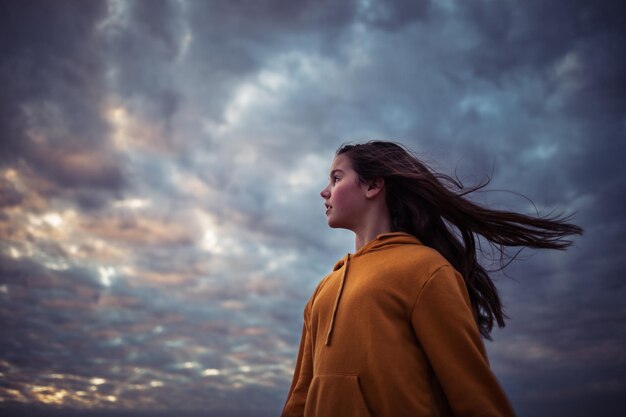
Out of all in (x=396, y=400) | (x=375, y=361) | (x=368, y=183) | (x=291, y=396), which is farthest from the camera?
(x=368, y=183)

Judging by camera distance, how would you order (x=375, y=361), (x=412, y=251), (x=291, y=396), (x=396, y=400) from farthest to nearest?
(x=291, y=396) → (x=412, y=251) → (x=375, y=361) → (x=396, y=400)

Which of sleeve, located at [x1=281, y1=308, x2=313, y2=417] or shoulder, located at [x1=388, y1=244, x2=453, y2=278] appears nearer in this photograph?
shoulder, located at [x1=388, y1=244, x2=453, y2=278]

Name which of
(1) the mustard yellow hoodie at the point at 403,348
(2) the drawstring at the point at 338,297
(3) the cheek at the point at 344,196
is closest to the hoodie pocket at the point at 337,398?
(1) the mustard yellow hoodie at the point at 403,348

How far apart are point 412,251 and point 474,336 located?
0.82 metres

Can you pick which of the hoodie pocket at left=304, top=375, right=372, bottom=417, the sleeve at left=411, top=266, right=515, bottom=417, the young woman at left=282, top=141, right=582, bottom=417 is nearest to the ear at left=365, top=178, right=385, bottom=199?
the young woman at left=282, top=141, right=582, bottom=417

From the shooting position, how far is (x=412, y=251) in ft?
11.5

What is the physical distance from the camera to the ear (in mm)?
4260

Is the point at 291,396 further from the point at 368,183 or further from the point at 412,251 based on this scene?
the point at 368,183

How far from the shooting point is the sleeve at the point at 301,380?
3912 mm

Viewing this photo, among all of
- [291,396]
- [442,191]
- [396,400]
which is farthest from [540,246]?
[291,396]

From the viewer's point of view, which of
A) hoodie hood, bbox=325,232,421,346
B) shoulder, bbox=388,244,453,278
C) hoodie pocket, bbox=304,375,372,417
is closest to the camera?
hoodie pocket, bbox=304,375,372,417

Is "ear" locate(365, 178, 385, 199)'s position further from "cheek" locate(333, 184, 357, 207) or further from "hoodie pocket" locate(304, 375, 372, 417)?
"hoodie pocket" locate(304, 375, 372, 417)

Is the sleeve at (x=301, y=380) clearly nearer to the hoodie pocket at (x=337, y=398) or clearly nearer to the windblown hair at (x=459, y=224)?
the hoodie pocket at (x=337, y=398)

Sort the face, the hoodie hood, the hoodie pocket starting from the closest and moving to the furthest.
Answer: the hoodie pocket → the hoodie hood → the face
